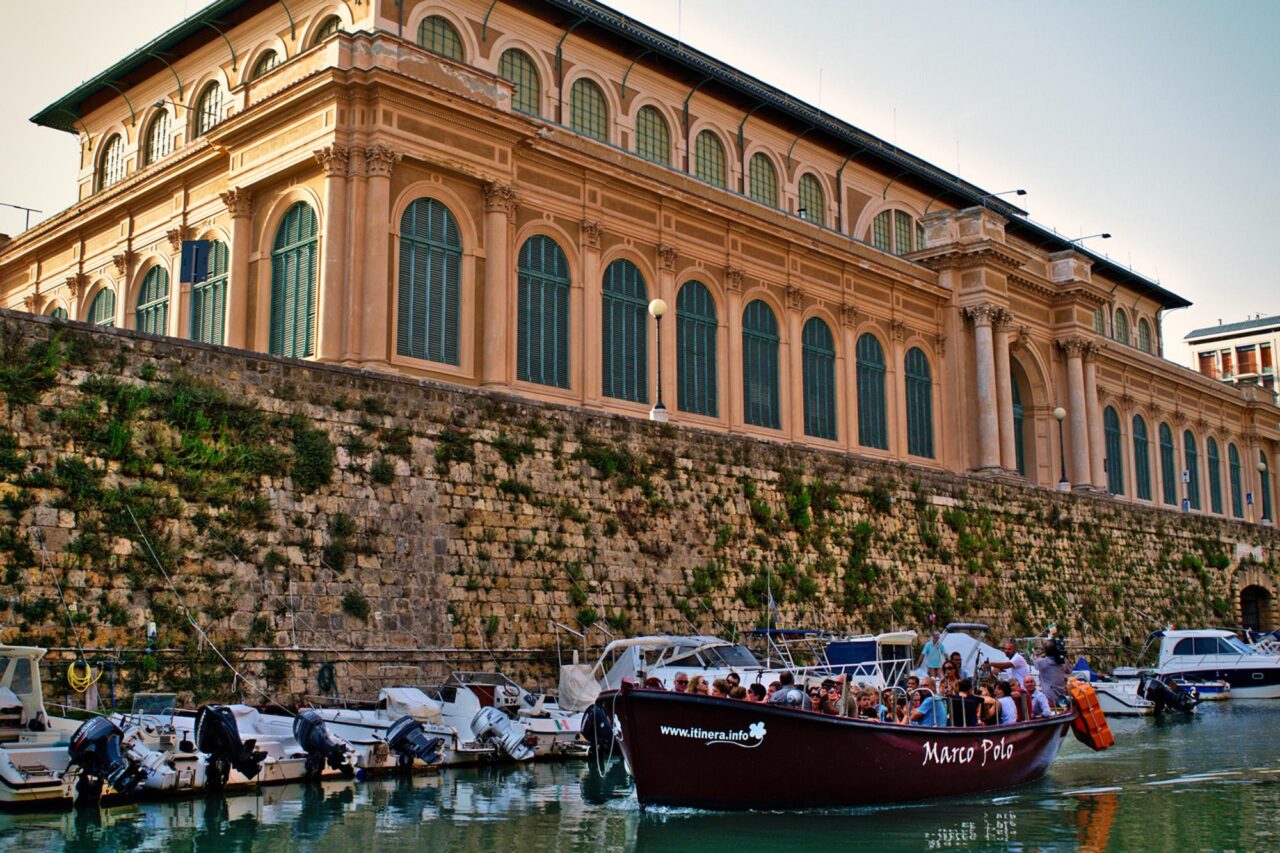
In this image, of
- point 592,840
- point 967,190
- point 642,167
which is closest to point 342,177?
point 642,167

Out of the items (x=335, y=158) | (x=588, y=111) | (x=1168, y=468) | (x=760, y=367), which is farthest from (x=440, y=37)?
(x=1168, y=468)

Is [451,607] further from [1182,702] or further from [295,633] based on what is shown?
[1182,702]

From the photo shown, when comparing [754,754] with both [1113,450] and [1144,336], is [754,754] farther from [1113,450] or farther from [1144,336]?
[1144,336]

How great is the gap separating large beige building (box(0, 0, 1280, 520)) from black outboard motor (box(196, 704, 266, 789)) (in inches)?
624

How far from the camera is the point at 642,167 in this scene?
41344 mm

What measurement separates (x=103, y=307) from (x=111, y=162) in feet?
22.6

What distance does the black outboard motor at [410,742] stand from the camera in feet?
64.1

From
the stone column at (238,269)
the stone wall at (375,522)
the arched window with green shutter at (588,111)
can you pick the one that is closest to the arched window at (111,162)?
the stone column at (238,269)

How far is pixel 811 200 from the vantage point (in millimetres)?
51281

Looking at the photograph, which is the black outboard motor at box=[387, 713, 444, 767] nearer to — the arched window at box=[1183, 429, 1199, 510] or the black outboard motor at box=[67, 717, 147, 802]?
the black outboard motor at box=[67, 717, 147, 802]

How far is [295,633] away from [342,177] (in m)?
15.1

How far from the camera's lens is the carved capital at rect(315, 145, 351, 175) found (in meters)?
32.9

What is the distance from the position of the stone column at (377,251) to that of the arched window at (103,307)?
12.3m

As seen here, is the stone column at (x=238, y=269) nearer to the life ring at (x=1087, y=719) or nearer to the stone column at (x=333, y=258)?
the stone column at (x=333, y=258)
